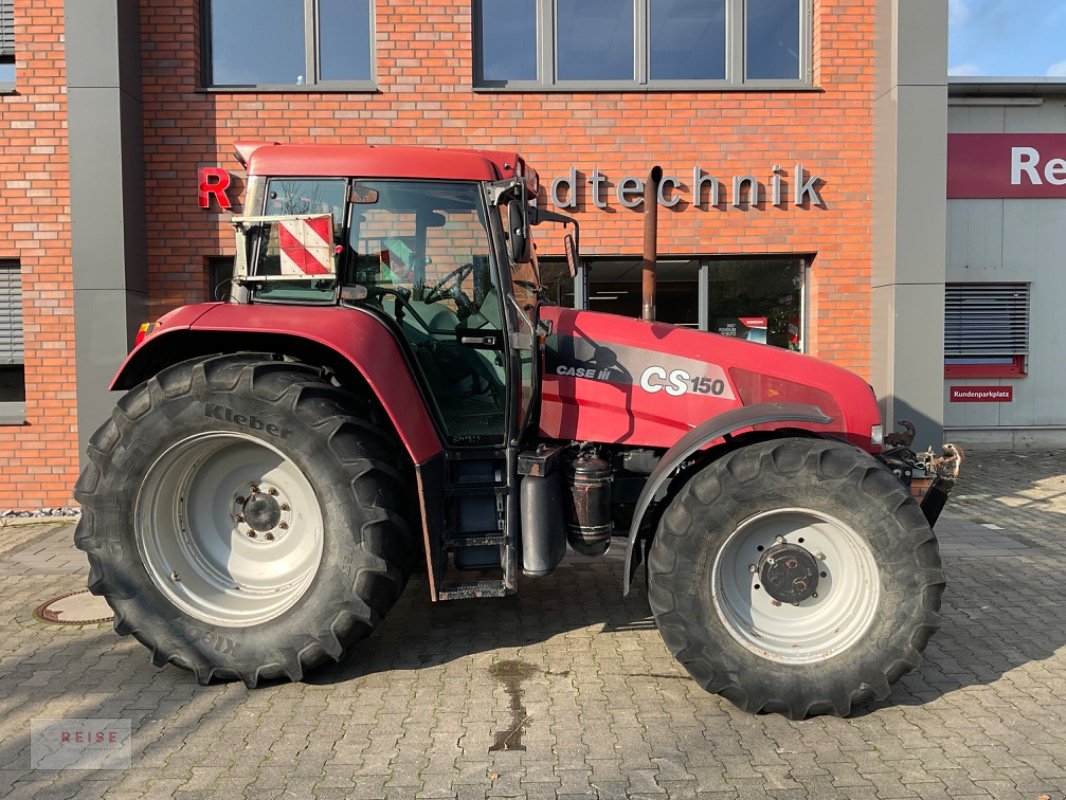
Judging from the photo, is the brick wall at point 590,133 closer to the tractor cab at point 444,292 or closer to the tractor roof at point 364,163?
the tractor roof at point 364,163

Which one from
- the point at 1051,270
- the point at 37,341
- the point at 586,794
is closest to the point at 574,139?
the point at 37,341

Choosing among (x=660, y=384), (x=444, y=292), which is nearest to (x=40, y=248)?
(x=444, y=292)

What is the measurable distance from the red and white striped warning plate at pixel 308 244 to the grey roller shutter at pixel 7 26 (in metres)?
5.28

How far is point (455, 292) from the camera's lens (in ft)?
11.9

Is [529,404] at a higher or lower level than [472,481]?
higher

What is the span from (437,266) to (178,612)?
200cm

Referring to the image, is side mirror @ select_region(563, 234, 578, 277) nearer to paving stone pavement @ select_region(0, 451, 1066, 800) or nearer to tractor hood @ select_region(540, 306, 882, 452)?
tractor hood @ select_region(540, 306, 882, 452)

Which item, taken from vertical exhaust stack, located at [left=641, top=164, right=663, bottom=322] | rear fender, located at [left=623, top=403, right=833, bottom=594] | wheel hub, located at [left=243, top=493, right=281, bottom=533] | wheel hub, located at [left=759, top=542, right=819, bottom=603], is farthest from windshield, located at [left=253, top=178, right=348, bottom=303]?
wheel hub, located at [left=759, top=542, right=819, bottom=603]

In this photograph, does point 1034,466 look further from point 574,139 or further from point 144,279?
point 144,279

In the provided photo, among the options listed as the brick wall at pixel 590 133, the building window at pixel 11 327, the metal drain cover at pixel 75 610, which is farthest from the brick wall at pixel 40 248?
the metal drain cover at pixel 75 610

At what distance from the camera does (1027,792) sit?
8.41 ft

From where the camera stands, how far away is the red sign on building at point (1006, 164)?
9.09m

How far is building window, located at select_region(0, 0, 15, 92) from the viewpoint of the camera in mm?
6609

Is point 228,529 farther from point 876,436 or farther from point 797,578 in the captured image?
point 876,436
